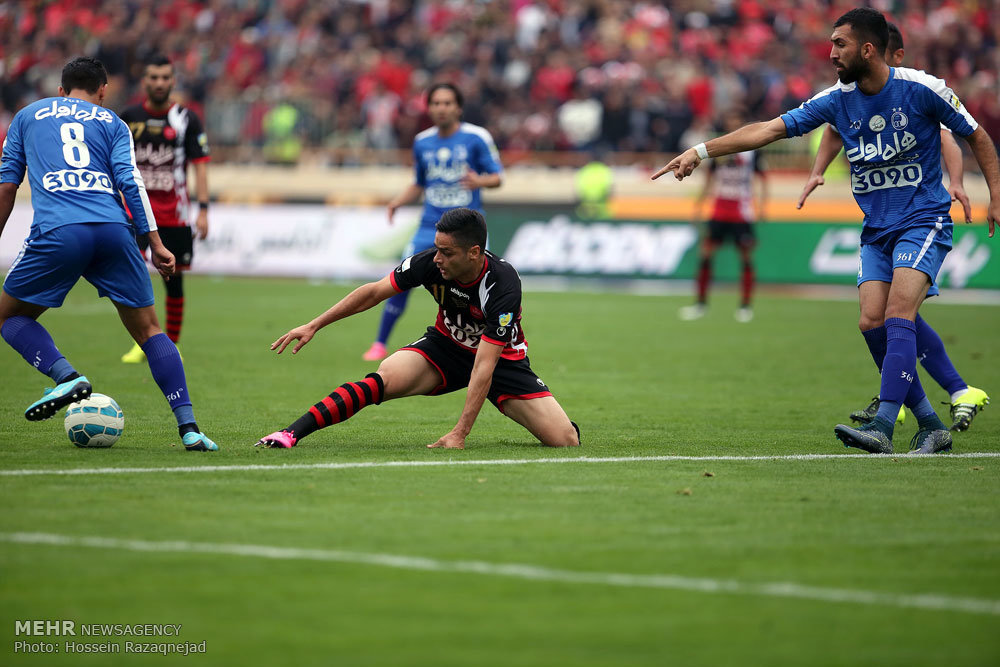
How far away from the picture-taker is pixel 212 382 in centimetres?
1150

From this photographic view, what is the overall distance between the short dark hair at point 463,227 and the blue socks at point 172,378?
1.66 metres

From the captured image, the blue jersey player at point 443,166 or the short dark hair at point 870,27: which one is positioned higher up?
the short dark hair at point 870,27

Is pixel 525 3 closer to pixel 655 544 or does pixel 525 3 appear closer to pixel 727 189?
pixel 727 189

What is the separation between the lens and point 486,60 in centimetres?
2881

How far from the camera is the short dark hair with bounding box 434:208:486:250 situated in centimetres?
758

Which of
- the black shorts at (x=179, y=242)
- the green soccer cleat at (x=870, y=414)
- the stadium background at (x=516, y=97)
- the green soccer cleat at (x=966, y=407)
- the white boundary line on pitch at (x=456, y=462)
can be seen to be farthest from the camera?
the stadium background at (x=516, y=97)

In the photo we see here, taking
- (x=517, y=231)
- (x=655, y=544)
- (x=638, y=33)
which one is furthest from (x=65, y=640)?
(x=638, y=33)

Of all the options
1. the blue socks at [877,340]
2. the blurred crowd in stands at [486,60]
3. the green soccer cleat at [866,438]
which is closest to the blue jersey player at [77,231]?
the green soccer cleat at [866,438]

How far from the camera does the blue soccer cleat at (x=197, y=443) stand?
7.58m

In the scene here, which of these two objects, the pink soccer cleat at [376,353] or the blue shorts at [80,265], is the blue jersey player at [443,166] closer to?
the pink soccer cleat at [376,353]

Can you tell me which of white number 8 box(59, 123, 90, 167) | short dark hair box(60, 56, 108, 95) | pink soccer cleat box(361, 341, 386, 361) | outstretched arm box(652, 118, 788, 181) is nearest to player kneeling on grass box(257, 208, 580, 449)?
outstretched arm box(652, 118, 788, 181)

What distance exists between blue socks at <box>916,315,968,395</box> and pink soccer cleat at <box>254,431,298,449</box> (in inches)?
156

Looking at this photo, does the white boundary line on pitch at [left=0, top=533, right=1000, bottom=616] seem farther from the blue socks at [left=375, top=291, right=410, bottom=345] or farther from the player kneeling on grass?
the blue socks at [left=375, top=291, right=410, bottom=345]

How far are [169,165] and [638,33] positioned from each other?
737 inches
